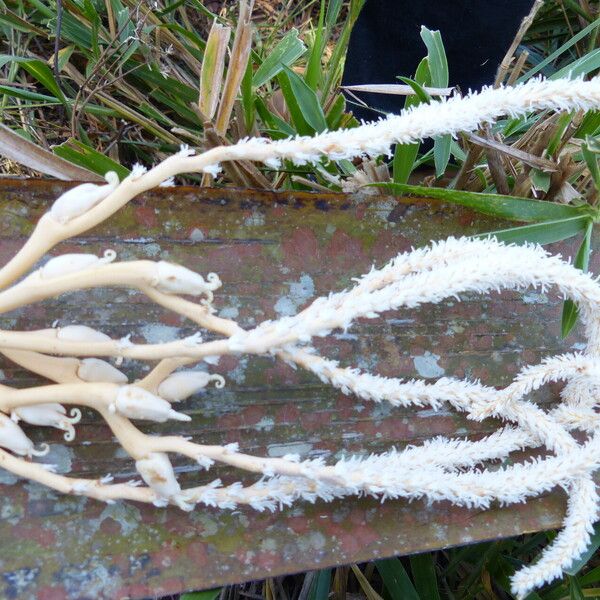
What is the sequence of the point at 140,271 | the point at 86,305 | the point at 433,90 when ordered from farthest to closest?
the point at 433,90 → the point at 86,305 → the point at 140,271

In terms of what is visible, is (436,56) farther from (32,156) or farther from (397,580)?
(397,580)

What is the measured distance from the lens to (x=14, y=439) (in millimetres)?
555

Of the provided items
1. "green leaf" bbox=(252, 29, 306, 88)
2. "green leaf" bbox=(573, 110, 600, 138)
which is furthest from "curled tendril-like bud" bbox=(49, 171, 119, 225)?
"green leaf" bbox=(573, 110, 600, 138)

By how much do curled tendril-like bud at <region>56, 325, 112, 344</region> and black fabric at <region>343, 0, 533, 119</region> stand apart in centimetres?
69

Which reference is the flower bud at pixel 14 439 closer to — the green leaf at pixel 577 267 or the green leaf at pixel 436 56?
the green leaf at pixel 577 267

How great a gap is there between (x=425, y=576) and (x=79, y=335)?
2.06ft

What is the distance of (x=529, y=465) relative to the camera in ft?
2.10

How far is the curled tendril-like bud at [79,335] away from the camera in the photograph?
562mm

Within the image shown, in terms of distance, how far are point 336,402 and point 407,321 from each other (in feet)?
0.40

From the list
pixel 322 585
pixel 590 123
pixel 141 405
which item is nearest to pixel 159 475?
pixel 141 405

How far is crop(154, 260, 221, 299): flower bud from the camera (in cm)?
52

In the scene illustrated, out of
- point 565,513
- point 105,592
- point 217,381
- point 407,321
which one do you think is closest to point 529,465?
point 565,513

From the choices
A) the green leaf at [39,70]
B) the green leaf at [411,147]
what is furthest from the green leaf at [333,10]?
the green leaf at [39,70]

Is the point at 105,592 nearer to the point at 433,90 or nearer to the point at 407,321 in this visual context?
the point at 407,321
